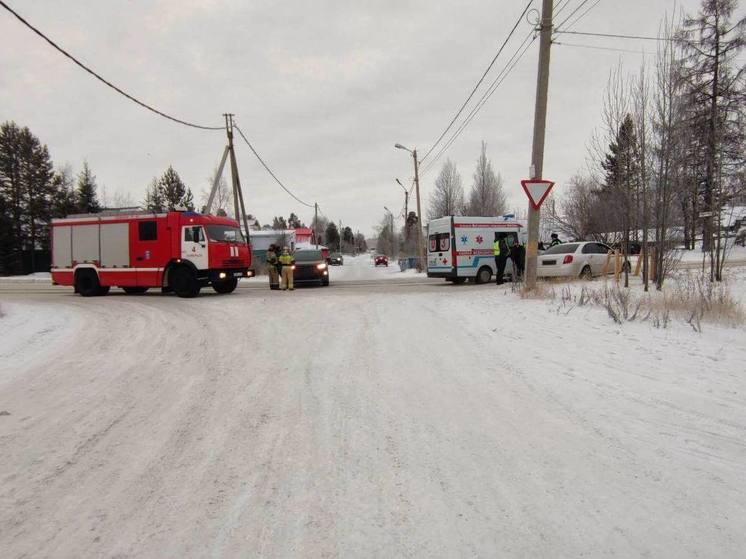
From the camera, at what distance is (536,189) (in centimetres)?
1073

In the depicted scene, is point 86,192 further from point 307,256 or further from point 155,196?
point 307,256

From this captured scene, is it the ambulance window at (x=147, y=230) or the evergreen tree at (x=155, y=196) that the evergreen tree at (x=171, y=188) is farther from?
the ambulance window at (x=147, y=230)

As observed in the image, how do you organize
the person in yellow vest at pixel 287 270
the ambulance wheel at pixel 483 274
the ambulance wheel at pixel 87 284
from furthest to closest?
the ambulance wheel at pixel 483 274 → the person in yellow vest at pixel 287 270 → the ambulance wheel at pixel 87 284

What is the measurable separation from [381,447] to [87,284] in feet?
51.8

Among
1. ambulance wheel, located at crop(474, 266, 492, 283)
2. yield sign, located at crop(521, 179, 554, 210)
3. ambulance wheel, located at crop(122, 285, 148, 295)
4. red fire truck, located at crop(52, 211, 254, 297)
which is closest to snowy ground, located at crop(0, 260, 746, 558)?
yield sign, located at crop(521, 179, 554, 210)

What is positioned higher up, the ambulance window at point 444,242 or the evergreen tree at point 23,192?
the evergreen tree at point 23,192

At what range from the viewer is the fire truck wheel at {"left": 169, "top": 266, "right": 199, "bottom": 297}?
14195 mm

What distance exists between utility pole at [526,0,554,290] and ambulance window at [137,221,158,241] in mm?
11161

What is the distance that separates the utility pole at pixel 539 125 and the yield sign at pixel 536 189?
1.31ft

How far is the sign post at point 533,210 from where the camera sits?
1071 centimetres

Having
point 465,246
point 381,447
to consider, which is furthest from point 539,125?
point 381,447

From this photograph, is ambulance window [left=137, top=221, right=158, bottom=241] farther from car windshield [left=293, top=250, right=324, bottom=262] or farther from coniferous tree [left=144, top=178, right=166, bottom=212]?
coniferous tree [left=144, top=178, right=166, bottom=212]


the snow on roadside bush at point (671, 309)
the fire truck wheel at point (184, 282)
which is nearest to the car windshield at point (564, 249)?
the snow on roadside bush at point (671, 309)

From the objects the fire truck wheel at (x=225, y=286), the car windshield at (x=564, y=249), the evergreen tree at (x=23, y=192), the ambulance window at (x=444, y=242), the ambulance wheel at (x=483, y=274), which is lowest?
the fire truck wheel at (x=225, y=286)
